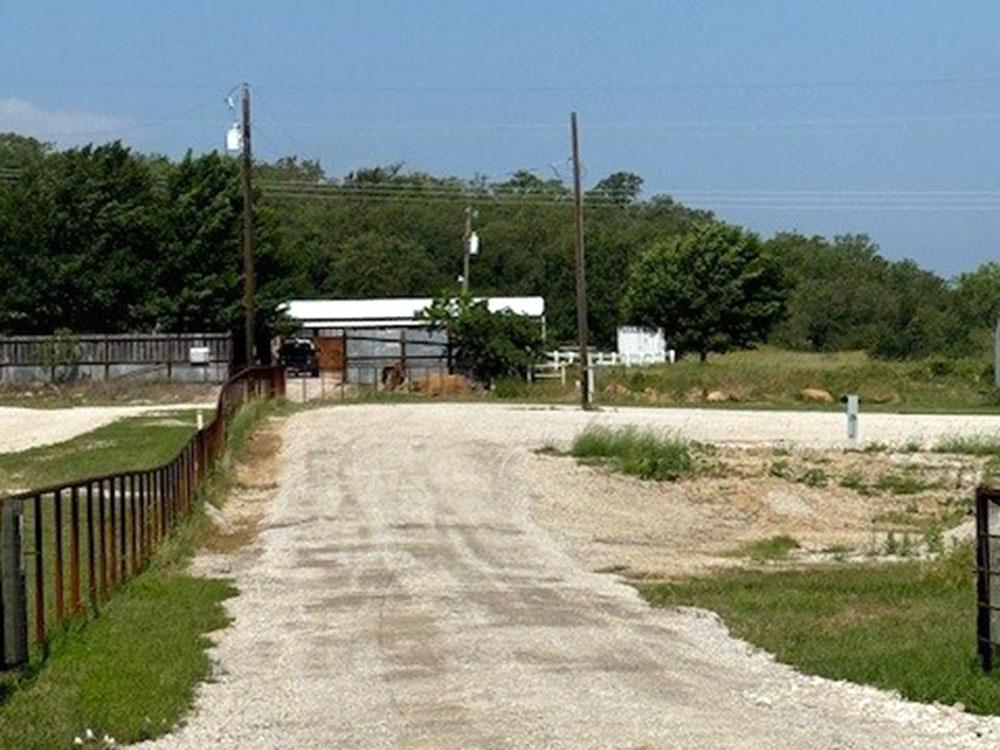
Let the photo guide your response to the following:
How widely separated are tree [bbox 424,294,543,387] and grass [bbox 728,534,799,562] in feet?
137

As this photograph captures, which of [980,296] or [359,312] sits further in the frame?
[980,296]

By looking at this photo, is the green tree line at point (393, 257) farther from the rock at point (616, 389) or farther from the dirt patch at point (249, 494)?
the dirt patch at point (249, 494)

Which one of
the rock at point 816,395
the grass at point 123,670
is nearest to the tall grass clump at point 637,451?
the grass at point 123,670

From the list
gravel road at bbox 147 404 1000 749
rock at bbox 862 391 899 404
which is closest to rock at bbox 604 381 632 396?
rock at bbox 862 391 899 404

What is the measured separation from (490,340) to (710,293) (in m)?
34.4

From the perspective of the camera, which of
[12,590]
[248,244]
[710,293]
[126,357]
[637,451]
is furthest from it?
[710,293]

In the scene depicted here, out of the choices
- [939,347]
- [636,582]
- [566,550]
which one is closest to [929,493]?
[566,550]

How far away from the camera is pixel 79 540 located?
17.8 m

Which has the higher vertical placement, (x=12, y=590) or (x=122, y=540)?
(x=12, y=590)

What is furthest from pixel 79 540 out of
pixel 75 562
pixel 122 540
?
pixel 122 540

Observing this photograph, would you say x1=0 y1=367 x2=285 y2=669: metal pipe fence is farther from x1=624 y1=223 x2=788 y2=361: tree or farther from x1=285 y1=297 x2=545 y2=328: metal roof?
x1=624 y1=223 x2=788 y2=361: tree

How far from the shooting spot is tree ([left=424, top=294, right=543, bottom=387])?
7188 centimetres

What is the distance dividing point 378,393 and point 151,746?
52.1m

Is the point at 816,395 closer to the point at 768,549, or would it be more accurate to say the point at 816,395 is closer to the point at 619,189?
the point at 768,549
